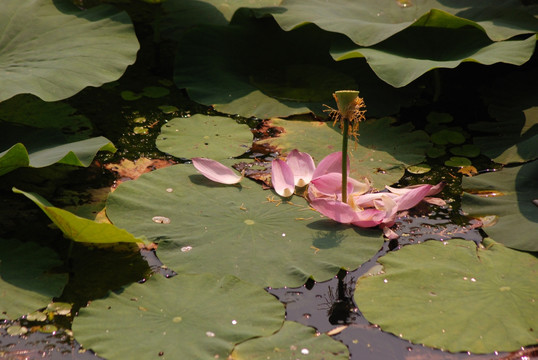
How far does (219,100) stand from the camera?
256 cm

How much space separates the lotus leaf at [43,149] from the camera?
5.62 ft

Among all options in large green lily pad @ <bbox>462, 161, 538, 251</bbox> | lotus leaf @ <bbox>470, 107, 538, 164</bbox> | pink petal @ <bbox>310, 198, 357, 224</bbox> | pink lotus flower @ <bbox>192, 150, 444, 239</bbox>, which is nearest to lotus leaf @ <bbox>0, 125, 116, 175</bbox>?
pink lotus flower @ <bbox>192, 150, 444, 239</bbox>

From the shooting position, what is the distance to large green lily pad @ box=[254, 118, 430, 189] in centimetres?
216

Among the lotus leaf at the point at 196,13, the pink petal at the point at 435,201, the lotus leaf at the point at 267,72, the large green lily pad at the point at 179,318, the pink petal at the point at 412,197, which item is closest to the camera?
the large green lily pad at the point at 179,318

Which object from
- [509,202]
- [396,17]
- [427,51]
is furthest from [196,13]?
[509,202]

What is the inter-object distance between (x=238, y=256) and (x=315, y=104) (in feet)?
3.40

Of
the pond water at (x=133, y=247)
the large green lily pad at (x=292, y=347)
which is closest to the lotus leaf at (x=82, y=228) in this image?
the pond water at (x=133, y=247)

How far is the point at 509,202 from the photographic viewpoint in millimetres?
1928

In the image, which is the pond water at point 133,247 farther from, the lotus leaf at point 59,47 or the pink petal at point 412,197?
the lotus leaf at point 59,47

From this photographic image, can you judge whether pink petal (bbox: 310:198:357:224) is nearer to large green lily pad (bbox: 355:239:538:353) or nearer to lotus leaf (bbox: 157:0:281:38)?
large green lily pad (bbox: 355:239:538:353)

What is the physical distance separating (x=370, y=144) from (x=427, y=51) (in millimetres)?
482

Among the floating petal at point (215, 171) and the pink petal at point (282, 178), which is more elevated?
the pink petal at point (282, 178)

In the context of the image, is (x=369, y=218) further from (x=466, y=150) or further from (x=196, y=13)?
(x=196, y=13)

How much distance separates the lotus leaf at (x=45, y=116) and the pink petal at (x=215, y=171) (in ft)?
1.60
